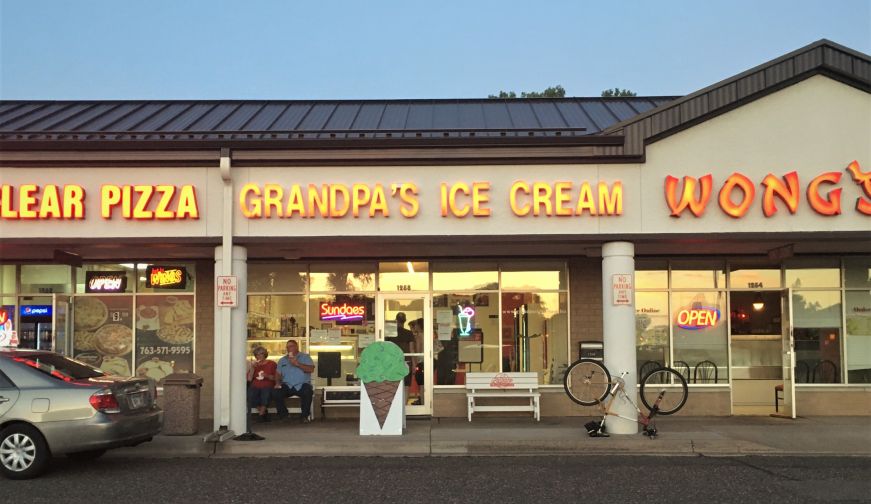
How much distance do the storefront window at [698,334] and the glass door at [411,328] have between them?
4.57m

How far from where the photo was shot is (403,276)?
15.3m

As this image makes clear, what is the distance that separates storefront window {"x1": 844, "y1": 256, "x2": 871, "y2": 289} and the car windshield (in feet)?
42.4

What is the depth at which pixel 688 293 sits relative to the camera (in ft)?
50.1

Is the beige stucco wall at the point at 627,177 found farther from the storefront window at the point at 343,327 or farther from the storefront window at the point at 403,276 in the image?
the storefront window at the point at 343,327

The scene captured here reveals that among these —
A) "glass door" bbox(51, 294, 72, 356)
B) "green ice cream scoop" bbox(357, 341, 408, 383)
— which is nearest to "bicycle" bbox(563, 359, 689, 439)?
"green ice cream scoop" bbox(357, 341, 408, 383)

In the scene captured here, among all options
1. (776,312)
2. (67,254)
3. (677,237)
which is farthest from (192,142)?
(776,312)

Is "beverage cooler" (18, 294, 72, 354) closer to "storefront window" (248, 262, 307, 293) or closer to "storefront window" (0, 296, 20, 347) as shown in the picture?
"storefront window" (0, 296, 20, 347)

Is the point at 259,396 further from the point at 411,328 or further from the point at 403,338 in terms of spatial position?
the point at 411,328

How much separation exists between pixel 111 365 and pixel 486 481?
29.4 ft

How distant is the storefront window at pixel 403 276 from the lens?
1529cm

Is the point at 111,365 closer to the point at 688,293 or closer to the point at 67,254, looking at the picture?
the point at 67,254

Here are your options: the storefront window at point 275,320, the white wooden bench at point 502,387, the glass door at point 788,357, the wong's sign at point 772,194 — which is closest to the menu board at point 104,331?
the storefront window at point 275,320

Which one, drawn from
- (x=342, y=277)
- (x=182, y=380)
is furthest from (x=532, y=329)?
(x=182, y=380)

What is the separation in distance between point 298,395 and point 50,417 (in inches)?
209
